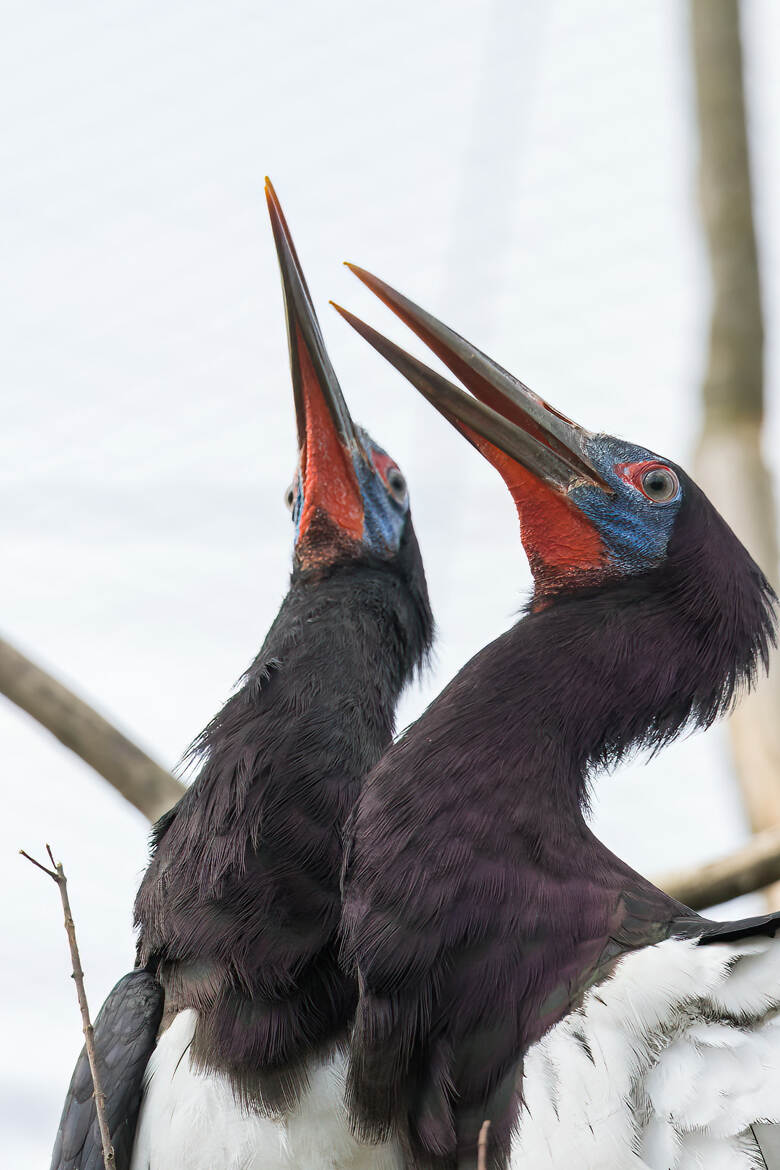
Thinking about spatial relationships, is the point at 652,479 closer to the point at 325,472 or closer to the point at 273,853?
the point at 325,472

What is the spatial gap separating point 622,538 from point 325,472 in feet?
3.22

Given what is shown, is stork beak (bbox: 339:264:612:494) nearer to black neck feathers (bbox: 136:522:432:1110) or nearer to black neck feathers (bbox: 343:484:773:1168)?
black neck feathers (bbox: 343:484:773:1168)

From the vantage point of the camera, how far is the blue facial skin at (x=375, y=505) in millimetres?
3939

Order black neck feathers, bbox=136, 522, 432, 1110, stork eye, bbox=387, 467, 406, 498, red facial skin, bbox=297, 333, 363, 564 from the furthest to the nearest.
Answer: stork eye, bbox=387, 467, 406, 498
red facial skin, bbox=297, 333, 363, 564
black neck feathers, bbox=136, 522, 432, 1110

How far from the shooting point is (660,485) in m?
3.32

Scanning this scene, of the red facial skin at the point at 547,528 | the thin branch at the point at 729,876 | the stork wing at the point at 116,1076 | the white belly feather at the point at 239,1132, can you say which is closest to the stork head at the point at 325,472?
the red facial skin at the point at 547,528

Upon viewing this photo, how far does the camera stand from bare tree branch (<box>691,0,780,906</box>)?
15.6 ft

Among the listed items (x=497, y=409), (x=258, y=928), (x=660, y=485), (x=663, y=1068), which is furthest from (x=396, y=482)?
(x=663, y=1068)

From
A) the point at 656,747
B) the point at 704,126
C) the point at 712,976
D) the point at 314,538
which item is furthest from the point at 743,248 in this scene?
the point at 712,976

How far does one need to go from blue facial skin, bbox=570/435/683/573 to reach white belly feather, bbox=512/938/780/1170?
833 millimetres

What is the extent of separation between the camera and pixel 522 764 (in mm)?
2957

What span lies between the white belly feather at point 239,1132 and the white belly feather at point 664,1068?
0.37 meters

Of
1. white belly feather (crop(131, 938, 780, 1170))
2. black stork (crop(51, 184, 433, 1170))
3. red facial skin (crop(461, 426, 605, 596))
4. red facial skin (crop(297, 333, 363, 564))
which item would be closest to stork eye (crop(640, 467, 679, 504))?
red facial skin (crop(461, 426, 605, 596))

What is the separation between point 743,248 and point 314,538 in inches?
75.4
